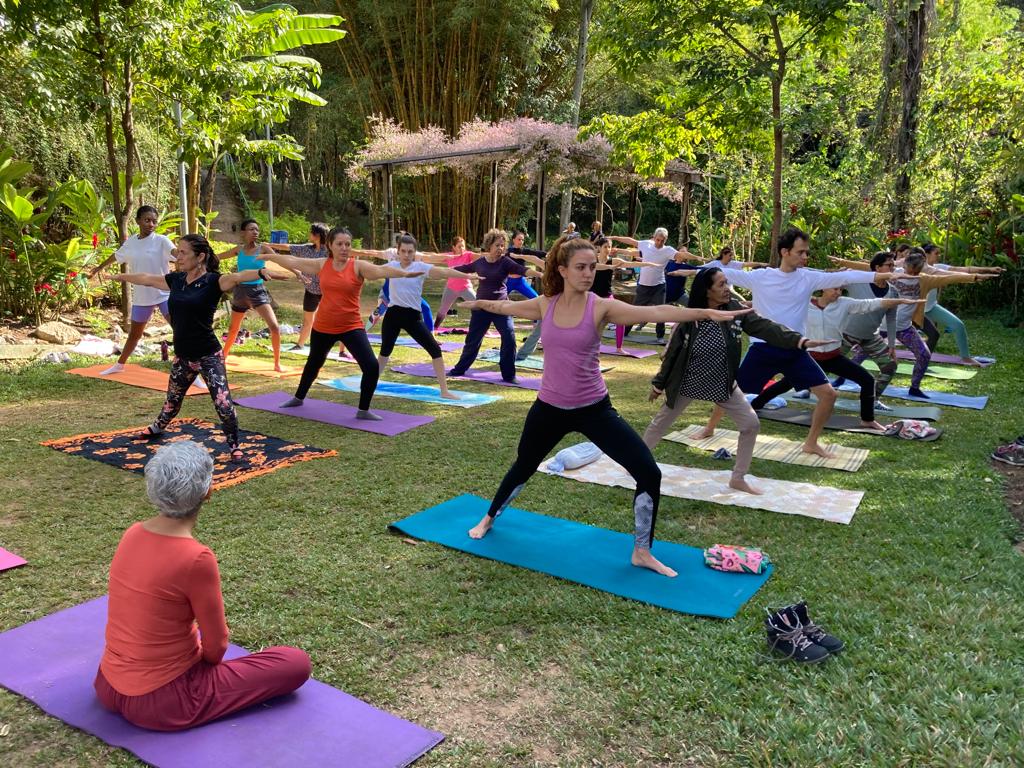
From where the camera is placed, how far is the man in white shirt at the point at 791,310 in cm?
592

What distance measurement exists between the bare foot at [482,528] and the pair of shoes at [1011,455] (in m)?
4.38

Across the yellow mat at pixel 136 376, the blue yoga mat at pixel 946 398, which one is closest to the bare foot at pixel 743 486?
the blue yoga mat at pixel 946 398

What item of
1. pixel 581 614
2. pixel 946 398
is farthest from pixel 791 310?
pixel 581 614

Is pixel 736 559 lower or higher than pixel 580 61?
lower

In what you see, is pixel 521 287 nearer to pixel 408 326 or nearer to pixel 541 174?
pixel 408 326

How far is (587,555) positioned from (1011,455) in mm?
4077

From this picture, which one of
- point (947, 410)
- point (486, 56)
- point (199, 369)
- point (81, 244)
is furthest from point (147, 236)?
point (486, 56)

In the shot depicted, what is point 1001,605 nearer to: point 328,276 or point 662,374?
point 662,374

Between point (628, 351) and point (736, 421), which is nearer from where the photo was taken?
point (736, 421)

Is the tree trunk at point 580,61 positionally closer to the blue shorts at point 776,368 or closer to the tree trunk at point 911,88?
the tree trunk at point 911,88

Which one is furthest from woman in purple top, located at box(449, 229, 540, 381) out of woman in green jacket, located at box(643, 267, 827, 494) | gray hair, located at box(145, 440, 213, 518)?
gray hair, located at box(145, 440, 213, 518)

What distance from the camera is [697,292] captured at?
4902 mm

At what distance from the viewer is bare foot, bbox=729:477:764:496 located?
5.41m

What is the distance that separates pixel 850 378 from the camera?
6754mm
